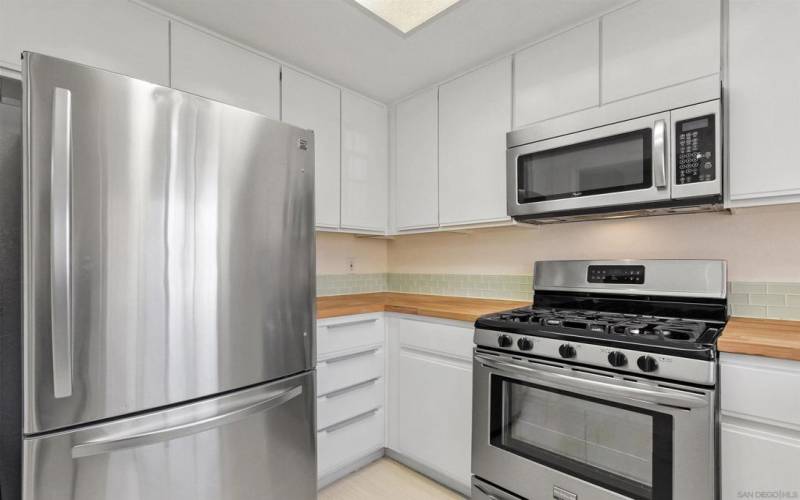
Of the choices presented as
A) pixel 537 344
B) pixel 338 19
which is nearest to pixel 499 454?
pixel 537 344

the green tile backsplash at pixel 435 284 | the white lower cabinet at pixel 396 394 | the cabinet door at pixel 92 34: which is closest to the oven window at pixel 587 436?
the white lower cabinet at pixel 396 394

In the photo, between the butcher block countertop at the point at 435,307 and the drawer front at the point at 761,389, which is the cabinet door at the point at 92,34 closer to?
the butcher block countertop at the point at 435,307

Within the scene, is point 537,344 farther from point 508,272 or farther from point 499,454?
point 508,272

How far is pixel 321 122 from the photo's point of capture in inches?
89.4

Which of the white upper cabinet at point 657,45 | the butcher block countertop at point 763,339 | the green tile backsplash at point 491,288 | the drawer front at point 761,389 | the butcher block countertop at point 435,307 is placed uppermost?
the white upper cabinet at point 657,45

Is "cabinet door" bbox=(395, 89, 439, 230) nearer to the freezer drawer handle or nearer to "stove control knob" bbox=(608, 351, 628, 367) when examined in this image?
"stove control knob" bbox=(608, 351, 628, 367)

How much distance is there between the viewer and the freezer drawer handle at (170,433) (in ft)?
3.48

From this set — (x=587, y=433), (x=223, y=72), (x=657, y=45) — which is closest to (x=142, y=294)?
(x=223, y=72)

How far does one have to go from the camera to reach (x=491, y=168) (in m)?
2.10

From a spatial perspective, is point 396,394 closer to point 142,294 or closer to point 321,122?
point 142,294

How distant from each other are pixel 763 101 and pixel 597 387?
116cm

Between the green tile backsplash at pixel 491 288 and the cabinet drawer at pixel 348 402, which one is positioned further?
the cabinet drawer at pixel 348 402

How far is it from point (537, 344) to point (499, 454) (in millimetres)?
516

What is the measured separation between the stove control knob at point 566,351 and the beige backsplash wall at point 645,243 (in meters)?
0.76
